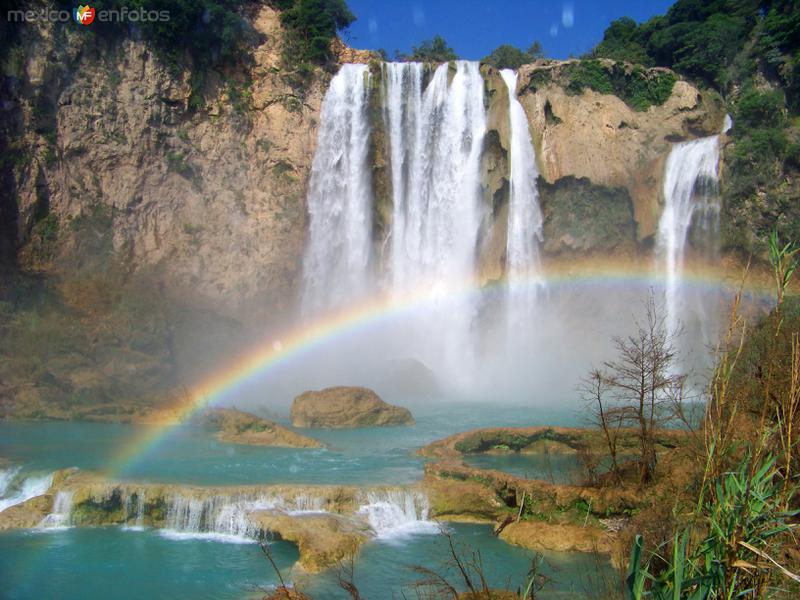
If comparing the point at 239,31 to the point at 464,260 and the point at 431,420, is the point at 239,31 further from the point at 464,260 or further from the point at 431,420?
the point at 431,420

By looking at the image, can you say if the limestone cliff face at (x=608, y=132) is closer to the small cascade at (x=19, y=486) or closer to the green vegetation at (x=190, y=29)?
the green vegetation at (x=190, y=29)

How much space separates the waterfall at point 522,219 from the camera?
103 ft

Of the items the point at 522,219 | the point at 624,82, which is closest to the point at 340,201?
the point at 522,219

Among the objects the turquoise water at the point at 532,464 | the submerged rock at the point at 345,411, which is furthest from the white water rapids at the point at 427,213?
the turquoise water at the point at 532,464

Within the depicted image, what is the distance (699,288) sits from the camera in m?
29.9

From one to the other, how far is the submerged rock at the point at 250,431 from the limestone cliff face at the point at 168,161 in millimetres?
9526

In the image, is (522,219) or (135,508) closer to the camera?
(135,508)

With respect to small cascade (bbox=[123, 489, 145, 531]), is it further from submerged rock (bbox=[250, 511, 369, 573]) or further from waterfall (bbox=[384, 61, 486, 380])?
waterfall (bbox=[384, 61, 486, 380])

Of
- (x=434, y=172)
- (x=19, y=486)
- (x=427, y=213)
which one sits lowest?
(x=19, y=486)

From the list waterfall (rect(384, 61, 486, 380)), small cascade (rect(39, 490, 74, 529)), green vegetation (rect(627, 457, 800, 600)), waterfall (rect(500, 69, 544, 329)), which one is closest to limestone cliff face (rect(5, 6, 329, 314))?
waterfall (rect(384, 61, 486, 380))

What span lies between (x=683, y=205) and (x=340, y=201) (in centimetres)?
1368

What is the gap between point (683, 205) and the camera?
29.5 metres

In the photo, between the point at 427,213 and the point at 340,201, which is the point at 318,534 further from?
the point at 427,213

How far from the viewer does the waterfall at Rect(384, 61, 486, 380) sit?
101 feet
